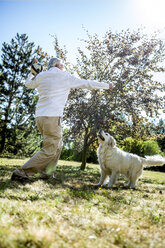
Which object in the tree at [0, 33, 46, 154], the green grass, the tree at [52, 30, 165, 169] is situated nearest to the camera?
the green grass

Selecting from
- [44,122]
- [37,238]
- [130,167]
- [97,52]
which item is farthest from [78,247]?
[97,52]

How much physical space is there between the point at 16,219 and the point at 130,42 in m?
11.0

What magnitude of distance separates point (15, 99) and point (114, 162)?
45.4 ft

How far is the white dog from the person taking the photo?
502cm

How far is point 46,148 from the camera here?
166 inches

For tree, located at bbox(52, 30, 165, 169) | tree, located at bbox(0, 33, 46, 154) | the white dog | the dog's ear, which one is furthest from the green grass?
tree, located at bbox(0, 33, 46, 154)

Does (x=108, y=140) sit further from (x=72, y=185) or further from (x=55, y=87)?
(x=55, y=87)

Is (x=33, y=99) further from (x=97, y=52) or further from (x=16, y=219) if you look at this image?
(x=16, y=219)

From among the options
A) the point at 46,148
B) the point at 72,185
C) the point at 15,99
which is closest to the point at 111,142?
the point at 72,185

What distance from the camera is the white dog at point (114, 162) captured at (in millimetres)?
5016

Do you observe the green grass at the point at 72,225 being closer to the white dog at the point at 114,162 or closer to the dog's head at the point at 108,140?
the white dog at the point at 114,162

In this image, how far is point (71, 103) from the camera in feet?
35.9

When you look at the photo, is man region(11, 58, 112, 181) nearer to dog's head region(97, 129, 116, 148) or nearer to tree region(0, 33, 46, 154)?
dog's head region(97, 129, 116, 148)

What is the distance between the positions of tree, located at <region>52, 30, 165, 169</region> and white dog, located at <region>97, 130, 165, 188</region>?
4.43 metres
